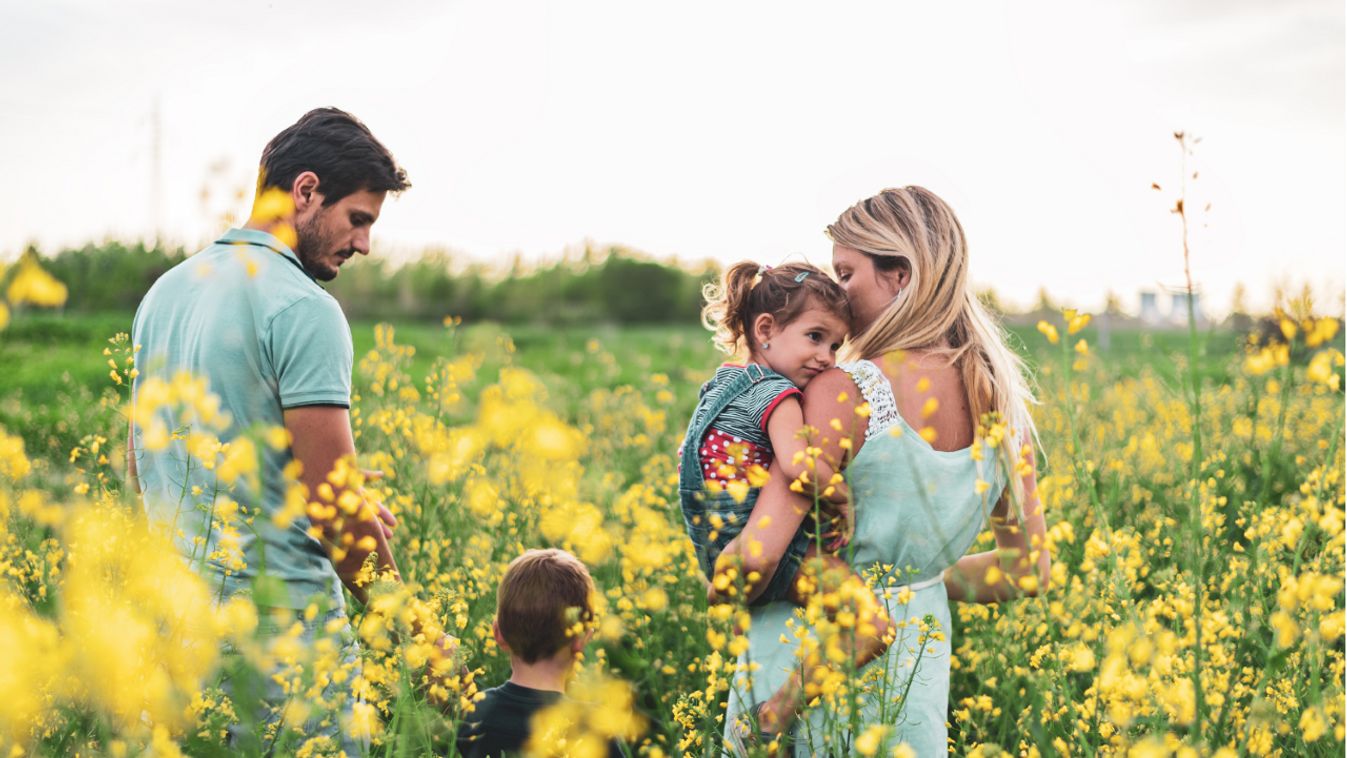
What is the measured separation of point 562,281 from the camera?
4469cm

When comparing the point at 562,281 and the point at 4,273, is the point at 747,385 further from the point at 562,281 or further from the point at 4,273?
the point at 562,281

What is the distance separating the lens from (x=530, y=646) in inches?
103

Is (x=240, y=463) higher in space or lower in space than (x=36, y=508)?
higher

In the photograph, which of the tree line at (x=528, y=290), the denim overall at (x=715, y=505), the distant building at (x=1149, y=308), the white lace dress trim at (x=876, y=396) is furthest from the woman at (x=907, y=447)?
the tree line at (x=528, y=290)

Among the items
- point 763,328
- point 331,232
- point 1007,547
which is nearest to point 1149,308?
point 1007,547

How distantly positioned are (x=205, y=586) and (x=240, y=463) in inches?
11.3

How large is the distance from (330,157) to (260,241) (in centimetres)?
25

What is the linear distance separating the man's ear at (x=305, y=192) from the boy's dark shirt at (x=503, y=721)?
1.28m

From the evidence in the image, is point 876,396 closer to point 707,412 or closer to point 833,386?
point 833,386

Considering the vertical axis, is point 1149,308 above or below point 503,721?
above

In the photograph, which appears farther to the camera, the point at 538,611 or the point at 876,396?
the point at 538,611

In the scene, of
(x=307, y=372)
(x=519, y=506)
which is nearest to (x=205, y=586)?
(x=307, y=372)

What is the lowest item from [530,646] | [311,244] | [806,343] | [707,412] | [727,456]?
[530,646]

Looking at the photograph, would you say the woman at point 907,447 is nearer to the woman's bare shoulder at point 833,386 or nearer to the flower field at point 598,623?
the woman's bare shoulder at point 833,386
